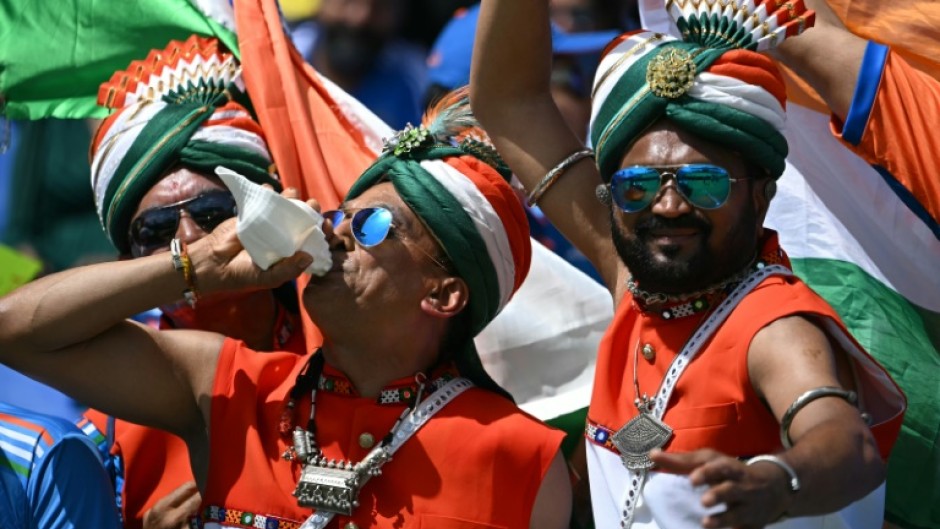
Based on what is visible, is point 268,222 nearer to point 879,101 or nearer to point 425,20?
point 879,101

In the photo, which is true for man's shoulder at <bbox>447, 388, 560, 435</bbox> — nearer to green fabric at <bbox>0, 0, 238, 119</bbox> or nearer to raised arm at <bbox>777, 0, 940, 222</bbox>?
raised arm at <bbox>777, 0, 940, 222</bbox>

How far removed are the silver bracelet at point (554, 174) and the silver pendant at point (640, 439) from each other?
2.15 feet

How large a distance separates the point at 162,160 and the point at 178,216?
0.18 metres

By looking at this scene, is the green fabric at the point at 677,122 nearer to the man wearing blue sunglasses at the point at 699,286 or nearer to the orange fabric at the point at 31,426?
the man wearing blue sunglasses at the point at 699,286

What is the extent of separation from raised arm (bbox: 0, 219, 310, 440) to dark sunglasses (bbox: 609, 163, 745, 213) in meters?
0.75

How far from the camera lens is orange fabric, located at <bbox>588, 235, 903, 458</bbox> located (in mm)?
A: 3273

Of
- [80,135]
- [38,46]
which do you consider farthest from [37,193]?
[38,46]

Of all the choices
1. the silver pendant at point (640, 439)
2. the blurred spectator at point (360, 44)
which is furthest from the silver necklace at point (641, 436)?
the blurred spectator at point (360, 44)

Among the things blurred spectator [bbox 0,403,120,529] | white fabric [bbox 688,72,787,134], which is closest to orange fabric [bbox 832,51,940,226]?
white fabric [bbox 688,72,787,134]

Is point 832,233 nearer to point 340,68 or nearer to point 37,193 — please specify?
point 340,68

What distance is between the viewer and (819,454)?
8.96ft

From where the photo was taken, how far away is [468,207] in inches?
147

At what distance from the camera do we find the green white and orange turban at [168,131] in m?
4.38

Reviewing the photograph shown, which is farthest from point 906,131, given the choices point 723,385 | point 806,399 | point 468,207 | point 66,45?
point 66,45
